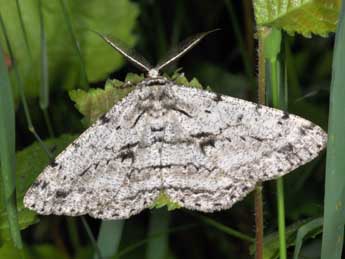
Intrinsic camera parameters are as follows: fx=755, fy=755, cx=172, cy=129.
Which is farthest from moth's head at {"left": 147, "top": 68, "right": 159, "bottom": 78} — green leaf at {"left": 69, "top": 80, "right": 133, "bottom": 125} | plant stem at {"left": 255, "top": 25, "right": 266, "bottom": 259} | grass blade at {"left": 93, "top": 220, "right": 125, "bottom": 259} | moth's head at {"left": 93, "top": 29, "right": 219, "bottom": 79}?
grass blade at {"left": 93, "top": 220, "right": 125, "bottom": 259}

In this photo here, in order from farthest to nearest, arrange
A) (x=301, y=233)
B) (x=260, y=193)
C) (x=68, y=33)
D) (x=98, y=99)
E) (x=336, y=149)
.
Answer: (x=68, y=33), (x=98, y=99), (x=260, y=193), (x=301, y=233), (x=336, y=149)

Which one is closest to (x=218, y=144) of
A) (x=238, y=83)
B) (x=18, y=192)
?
(x=18, y=192)

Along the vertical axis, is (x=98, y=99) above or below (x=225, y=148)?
above

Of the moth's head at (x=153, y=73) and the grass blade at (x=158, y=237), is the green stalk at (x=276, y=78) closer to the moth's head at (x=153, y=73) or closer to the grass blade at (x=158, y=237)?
the moth's head at (x=153, y=73)

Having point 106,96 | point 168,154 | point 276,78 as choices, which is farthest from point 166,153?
point 276,78

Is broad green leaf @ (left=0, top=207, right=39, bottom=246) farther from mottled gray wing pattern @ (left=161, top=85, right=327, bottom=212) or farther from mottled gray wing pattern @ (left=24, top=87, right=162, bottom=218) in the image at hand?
mottled gray wing pattern @ (left=161, top=85, right=327, bottom=212)

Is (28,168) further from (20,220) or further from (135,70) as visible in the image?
(135,70)

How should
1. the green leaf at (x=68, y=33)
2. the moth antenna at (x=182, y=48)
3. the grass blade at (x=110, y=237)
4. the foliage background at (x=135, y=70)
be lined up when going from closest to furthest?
the moth antenna at (x=182, y=48) < the grass blade at (x=110, y=237) < the foliage background at (x=135, y=70) < the green leaf at (x=68, y=33)

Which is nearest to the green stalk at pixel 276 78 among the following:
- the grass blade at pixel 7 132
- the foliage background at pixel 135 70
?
the foliage background at pixel 135 70

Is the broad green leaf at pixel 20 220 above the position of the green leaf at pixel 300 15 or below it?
below
